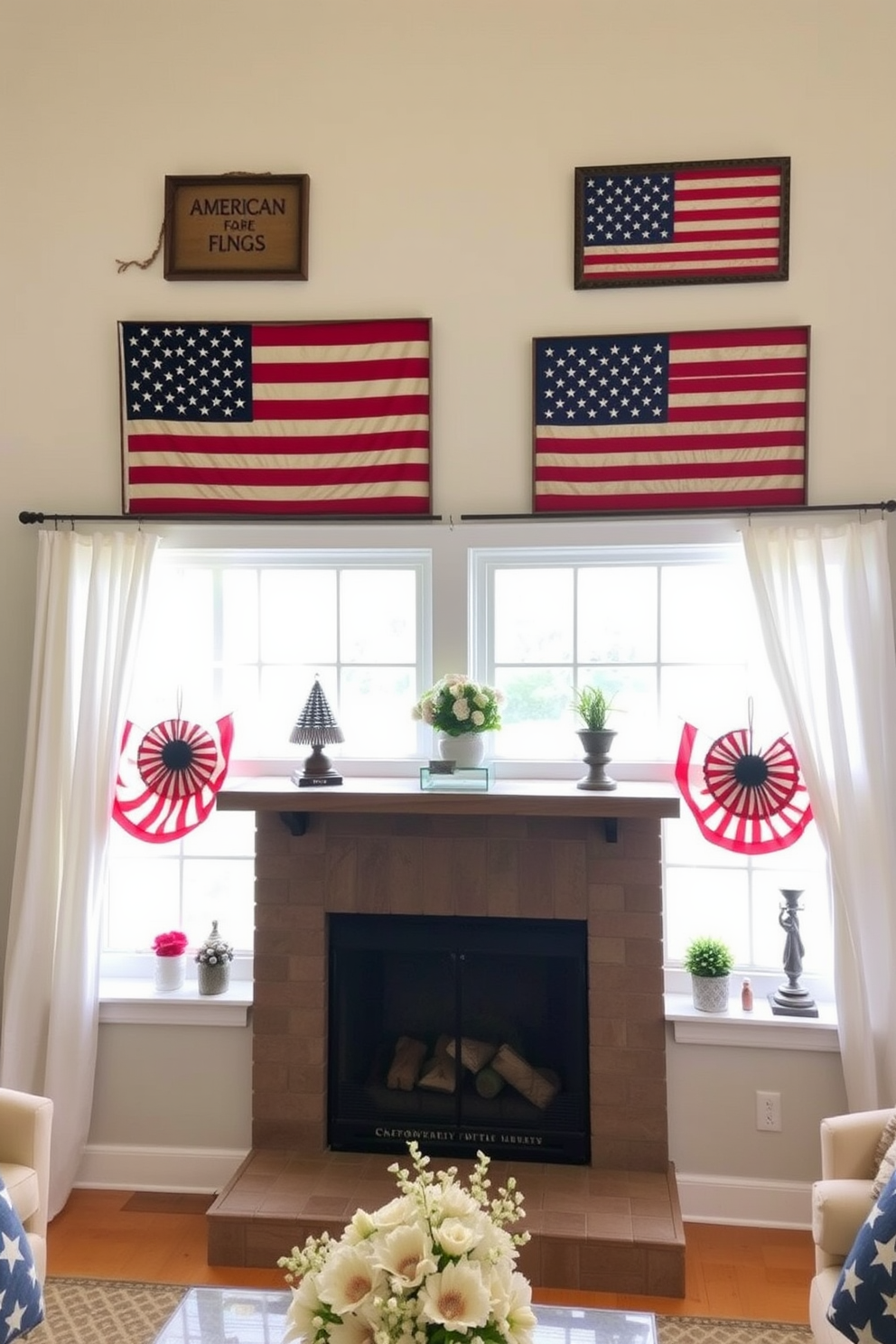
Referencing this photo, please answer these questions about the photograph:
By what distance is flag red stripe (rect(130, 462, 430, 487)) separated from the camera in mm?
3602

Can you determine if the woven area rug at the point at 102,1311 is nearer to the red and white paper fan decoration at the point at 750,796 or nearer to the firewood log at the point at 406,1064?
the firewood log at the point at 406,1064

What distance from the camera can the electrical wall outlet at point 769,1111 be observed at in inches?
135

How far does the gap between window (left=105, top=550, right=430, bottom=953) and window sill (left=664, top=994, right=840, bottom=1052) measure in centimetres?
128

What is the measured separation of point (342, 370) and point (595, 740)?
4.81ft

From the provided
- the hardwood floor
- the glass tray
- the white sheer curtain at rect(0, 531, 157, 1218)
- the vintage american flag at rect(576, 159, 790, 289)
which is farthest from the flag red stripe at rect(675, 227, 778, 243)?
the hardwood floor

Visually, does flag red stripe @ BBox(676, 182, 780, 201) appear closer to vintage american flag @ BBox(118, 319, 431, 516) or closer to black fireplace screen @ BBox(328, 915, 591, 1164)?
vintage american flag @ BBox(118, 319, 431, 516)

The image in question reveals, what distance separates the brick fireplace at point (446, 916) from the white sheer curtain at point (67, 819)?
52 cm

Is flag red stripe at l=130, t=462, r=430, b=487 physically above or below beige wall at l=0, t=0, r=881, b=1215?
below

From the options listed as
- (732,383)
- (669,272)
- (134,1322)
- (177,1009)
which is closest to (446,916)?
(177,1009)

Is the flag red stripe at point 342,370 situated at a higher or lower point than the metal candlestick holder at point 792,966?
higher

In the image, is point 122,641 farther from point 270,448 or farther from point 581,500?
point 581,500

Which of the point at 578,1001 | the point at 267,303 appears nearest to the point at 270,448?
the point at 267,303

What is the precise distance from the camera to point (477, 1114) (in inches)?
138

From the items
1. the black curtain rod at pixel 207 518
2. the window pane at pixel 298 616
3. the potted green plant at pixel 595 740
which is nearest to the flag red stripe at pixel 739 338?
the black curtain rod at pixel 207 518
